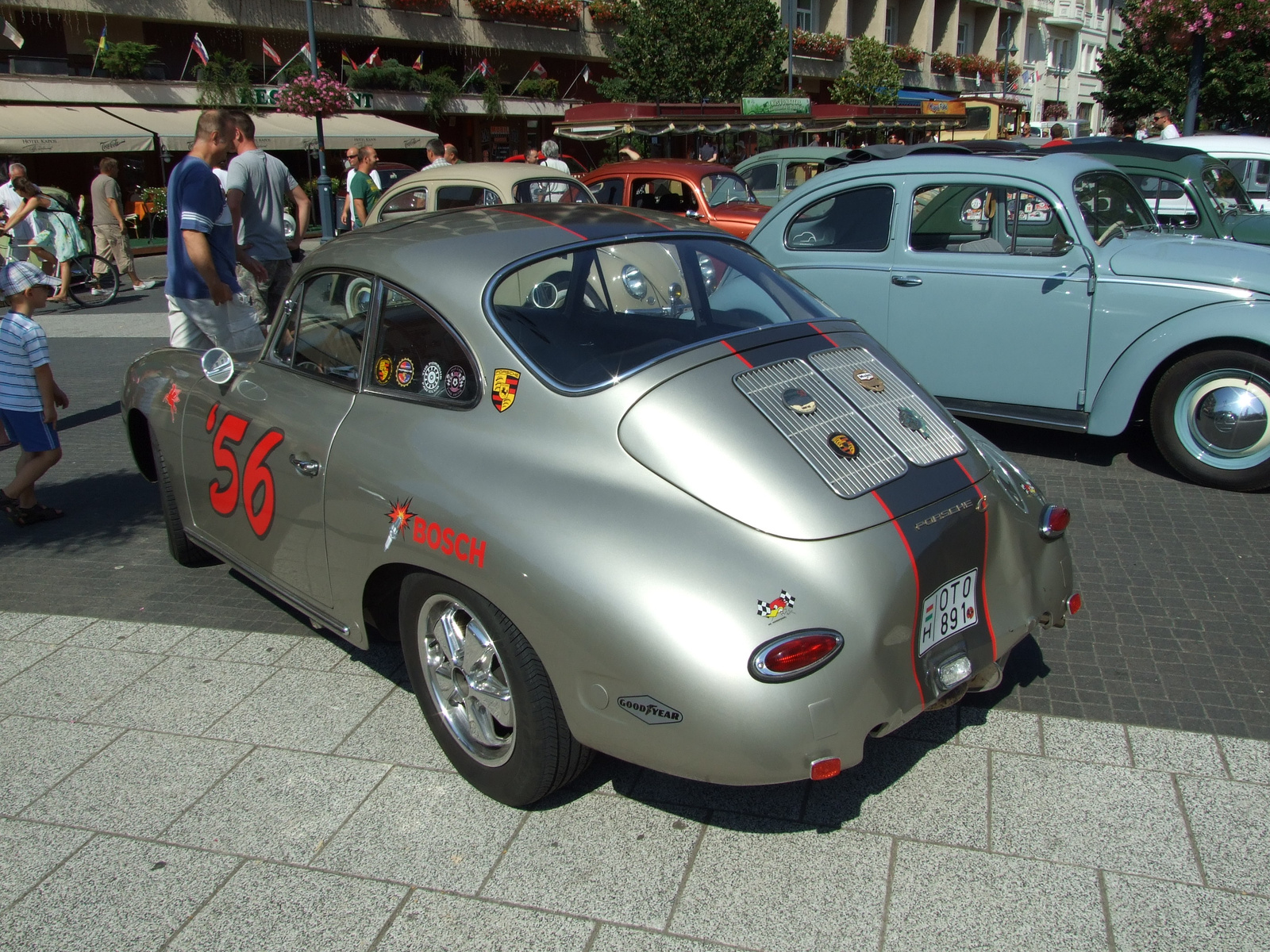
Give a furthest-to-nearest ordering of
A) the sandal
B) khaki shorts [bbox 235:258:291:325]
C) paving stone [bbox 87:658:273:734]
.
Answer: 1. khaki shorts [bbox 235:258:291:325]
2. the sandal
3. paving stone [bbox 87:658:273:734]

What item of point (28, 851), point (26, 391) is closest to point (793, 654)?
point (28, 851)

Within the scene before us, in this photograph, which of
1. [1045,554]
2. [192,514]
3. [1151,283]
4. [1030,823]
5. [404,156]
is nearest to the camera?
[1030,823]

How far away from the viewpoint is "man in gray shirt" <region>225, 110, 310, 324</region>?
6992mm

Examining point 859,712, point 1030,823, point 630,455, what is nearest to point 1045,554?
point 1030,823

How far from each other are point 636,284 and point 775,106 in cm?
1934

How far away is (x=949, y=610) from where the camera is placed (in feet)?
9.30

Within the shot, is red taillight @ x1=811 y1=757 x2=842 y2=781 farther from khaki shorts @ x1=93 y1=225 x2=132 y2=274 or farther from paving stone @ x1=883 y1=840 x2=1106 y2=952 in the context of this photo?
khaki shorts @ x1=93 y1=225 x2=132 y2=274

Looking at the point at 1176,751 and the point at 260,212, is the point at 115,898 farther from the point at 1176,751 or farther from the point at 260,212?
the point at 260,212

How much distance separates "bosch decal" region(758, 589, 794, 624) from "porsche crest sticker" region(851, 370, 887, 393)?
965 mm

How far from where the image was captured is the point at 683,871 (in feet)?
9.22

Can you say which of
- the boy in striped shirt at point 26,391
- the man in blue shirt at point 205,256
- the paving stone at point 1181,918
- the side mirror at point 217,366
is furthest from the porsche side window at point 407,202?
the paving stone at point 1181,918

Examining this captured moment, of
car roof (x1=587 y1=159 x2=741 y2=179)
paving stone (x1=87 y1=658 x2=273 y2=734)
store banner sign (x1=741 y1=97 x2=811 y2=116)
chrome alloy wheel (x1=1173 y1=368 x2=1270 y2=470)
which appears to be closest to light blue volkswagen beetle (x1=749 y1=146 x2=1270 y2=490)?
chrome alloy wheel (x1=1173 y1=368 x2=1270 y2=470)

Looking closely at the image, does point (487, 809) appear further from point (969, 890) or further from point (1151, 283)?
point (1151, 283)

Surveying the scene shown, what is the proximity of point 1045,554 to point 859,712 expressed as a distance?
1.02 meters
